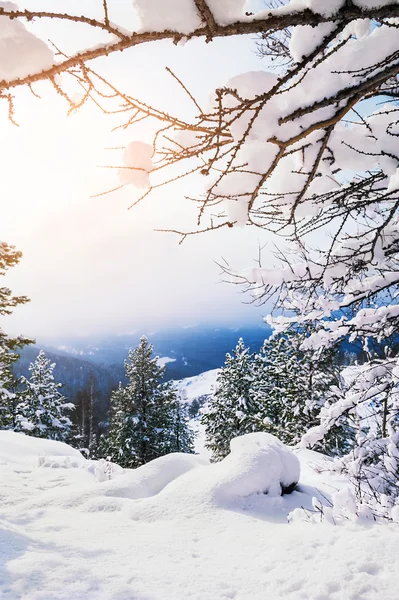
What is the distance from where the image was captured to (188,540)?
15.0 feet

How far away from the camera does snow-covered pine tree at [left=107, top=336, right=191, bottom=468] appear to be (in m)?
21.7

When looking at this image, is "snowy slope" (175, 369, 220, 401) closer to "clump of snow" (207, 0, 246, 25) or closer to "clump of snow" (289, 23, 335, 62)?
"clump of snow" (289, 23, 335, 62)

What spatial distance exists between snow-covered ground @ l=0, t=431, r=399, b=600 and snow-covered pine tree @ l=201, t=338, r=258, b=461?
1620cm

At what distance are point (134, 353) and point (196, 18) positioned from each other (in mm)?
22884

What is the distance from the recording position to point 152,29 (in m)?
1.29

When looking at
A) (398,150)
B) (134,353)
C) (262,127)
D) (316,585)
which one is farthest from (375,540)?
(134,353)

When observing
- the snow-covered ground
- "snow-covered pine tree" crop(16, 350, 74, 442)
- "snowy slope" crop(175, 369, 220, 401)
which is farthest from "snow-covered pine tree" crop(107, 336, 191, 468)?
"snowy slope" crop(175, 369, 220, 401)

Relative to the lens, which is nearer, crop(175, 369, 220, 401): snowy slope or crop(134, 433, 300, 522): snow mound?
crop(134, 433, 300, 522): snow mound

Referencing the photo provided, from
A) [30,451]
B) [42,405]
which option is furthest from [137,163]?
[42,405]

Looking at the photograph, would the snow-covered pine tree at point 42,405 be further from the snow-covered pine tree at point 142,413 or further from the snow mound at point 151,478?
the snow mound at point 151,478

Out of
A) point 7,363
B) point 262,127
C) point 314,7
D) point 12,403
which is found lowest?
point 12,403

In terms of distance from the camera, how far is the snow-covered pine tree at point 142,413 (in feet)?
71.2

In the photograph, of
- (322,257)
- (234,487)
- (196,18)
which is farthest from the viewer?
(234,487)

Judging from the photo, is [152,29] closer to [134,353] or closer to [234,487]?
[234,487]
